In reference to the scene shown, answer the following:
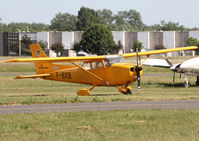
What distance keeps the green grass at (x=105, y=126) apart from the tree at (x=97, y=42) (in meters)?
110

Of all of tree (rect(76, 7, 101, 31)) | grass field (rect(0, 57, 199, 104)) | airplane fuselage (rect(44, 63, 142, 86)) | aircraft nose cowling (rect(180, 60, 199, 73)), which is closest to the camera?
grass field (rect(0, 57, 199, 104))

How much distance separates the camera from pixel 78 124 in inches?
484

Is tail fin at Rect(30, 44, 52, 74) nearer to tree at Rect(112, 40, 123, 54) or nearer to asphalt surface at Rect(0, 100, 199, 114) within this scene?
asphalt surface at Rect(0, 100, 199, 114)

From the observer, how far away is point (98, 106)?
1647 centimetres

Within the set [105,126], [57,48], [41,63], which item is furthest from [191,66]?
[57,48]

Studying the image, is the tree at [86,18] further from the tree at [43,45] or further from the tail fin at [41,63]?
the tail fin at [41,63]

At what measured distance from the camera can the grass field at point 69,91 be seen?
1912 centimetres

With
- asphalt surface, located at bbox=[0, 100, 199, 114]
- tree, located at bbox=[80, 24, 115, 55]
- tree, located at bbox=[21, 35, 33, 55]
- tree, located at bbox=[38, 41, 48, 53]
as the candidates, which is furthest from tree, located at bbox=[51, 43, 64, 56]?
asphalt surface, located at bbox=[0, 100, 199, 114]

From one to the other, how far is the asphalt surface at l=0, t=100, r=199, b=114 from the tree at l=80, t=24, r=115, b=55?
10620 centimetres

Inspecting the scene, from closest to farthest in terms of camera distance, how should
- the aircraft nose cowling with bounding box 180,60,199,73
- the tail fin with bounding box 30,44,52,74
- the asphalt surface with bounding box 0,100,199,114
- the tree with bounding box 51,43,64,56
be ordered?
1. the asphalt surface with bounding box 0,100,199,114
2. the tail fin with bounding box 30,44,52,74
3. the aircraft nose cowling with bounding box 180,60,199,73
4. the tree with bounding box 51,43,64,56

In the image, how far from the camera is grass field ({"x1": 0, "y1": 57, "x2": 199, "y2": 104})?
1912 centimetres

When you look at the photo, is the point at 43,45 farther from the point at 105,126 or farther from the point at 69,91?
the point at 105,126

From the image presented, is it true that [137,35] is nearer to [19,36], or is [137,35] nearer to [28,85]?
[19,36]

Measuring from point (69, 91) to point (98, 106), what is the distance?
14314 mm
